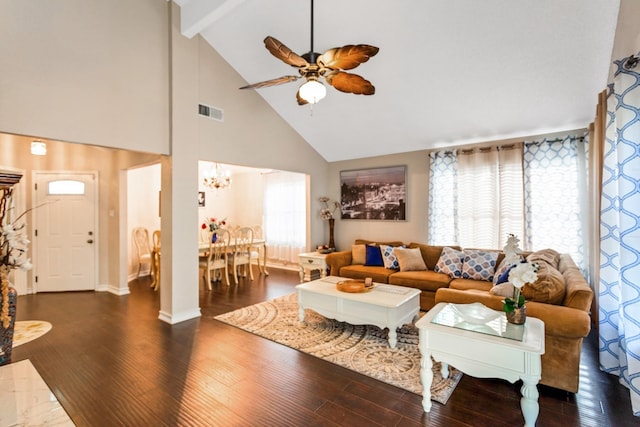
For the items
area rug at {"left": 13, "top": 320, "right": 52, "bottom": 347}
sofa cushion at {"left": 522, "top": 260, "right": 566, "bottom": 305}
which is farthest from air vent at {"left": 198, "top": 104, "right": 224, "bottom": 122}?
sofa cushion at {"left": 522, "top": 260, "right": 566, "bottom": 305}

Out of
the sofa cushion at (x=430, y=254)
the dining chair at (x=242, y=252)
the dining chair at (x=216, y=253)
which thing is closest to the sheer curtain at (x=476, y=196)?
the sofa cushion at (x=430, y=254)

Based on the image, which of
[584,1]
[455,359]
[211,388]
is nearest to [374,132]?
[584,1]

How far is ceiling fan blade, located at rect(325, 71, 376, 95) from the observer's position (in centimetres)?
289

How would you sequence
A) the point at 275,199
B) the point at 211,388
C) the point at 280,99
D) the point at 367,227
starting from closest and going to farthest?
1. the point at 211,388
2. the point at 280,99
3. the point at 367,227
4. the point at 275,199

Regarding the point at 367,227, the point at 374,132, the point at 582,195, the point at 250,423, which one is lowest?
the point at 250,423

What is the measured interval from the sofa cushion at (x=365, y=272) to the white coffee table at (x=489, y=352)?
91.5 inches

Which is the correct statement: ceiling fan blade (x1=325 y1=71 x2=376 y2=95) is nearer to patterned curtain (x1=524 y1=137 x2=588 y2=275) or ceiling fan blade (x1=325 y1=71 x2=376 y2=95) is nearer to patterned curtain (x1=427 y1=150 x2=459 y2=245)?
patterned curtain (x1=427 y1=150 x2=459 y2=245)

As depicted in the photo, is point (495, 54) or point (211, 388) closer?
point (211, 388)

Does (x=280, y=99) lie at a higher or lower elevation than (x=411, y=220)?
higher

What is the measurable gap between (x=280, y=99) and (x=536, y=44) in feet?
11.8

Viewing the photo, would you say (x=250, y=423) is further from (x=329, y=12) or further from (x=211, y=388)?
(x=329, y=12)

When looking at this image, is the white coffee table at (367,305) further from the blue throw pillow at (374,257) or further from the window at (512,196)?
the window at (512,196)

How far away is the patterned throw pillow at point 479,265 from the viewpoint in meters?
4.11

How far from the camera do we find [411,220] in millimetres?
5508
